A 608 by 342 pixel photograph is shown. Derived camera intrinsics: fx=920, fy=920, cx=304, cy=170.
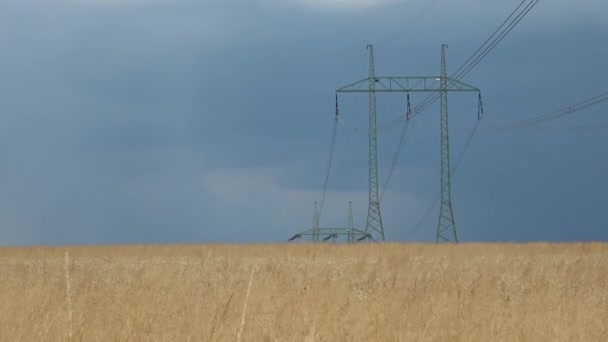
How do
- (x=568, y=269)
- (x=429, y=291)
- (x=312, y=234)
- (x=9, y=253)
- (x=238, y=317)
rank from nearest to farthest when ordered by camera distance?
(x=238, y=317), (x=429, y=291), (x=568, y=269), (x=9, y=253), (x=312, y=234)

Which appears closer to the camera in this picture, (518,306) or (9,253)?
(518,306)

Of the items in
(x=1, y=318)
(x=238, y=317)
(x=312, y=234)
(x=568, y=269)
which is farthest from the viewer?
(x=312, y=234)

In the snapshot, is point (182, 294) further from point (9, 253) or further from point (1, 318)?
point (9, 253)

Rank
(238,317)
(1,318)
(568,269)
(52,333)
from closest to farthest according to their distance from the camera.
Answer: (52,333) < (1,318) < (238,317) < (568,269)

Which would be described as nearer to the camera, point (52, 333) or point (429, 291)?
point (52, 333)

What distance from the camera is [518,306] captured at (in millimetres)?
9172

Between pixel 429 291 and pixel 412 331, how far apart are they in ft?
11.0

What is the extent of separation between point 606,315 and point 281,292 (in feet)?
10.6

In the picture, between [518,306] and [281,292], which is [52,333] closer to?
[281,292]

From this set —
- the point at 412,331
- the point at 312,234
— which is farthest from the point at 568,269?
the point at 312,234

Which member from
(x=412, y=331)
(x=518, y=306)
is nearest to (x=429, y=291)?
(x=518, y=306)

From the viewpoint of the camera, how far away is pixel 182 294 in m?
9.26

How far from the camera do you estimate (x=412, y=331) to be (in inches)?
274

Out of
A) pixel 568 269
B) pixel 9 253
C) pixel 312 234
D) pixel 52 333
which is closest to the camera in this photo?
pixel 52 333
